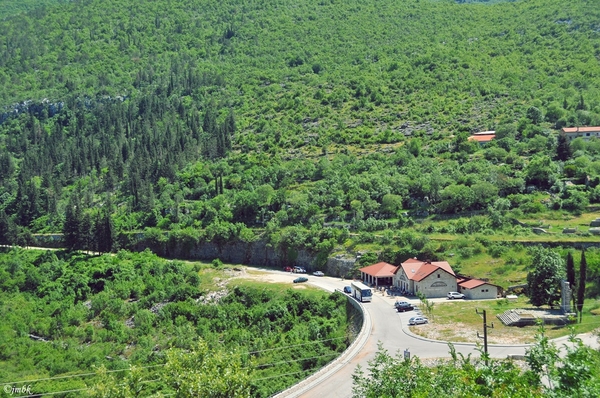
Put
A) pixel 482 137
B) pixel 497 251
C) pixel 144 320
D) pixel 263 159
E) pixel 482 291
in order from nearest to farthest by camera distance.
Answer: pixel 482 291
pixel 497 251
pixel 144 320
pixel 482 137
pixel 263 159

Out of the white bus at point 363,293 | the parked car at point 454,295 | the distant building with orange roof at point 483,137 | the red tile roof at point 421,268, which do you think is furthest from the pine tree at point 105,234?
the distant building with orange roof at point 483,137

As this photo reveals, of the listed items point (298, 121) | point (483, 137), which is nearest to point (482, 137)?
point (483, 137)

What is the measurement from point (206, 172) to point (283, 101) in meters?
41.6

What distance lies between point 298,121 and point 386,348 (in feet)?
296

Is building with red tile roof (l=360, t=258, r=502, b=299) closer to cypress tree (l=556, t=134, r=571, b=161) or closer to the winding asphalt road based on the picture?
the winding asphalt road

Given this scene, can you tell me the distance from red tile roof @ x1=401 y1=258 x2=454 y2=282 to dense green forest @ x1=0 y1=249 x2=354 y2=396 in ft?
20.1

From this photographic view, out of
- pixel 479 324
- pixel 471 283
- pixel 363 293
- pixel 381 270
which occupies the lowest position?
pixel 479 324

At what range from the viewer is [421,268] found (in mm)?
52719

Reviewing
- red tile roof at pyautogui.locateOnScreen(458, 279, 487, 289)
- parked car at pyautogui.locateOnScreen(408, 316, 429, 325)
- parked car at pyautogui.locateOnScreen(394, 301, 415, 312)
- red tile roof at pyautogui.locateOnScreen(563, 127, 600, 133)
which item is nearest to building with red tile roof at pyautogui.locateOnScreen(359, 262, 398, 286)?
red tile roof at pyautogui.locateOnScreen(458, 279, 487, 289)

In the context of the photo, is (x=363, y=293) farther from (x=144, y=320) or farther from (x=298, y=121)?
(x=298, y=121)

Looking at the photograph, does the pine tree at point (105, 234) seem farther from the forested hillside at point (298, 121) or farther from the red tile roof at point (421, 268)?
the red tile roof at point (421, 268)

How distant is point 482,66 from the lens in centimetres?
13788

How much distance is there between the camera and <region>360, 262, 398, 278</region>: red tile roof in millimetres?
55906

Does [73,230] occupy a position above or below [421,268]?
above
